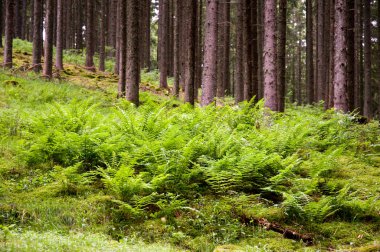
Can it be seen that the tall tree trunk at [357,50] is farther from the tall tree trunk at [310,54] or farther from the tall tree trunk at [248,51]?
the tall tree trunk at [248,51]

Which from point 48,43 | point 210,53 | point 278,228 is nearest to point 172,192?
point 278,228

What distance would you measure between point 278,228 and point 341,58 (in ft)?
30.3

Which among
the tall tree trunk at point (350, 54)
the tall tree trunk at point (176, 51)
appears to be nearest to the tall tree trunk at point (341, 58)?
the tall tree trunk at point (350, 54)

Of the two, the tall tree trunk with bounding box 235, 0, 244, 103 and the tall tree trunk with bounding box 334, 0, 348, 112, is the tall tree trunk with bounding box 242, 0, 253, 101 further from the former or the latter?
the tall tree trunk with bounding box 235, 0, 244, 103

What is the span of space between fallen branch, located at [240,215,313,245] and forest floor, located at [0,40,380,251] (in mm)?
19

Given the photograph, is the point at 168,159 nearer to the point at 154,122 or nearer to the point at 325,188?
the point at 154,122

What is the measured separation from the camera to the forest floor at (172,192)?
5035 millimetres

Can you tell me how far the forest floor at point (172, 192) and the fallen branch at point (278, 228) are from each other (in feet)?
0.06

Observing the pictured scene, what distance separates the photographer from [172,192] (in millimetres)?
6152

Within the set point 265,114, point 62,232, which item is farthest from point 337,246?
point 265,114

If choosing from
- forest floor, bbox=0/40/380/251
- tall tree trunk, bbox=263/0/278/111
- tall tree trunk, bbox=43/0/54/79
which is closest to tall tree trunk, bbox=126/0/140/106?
tall tree trunk, bbox=263/0/278/111

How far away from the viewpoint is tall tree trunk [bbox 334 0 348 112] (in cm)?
1264

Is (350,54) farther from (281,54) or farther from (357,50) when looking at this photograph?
(357,50)

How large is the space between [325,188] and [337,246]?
1691mm
